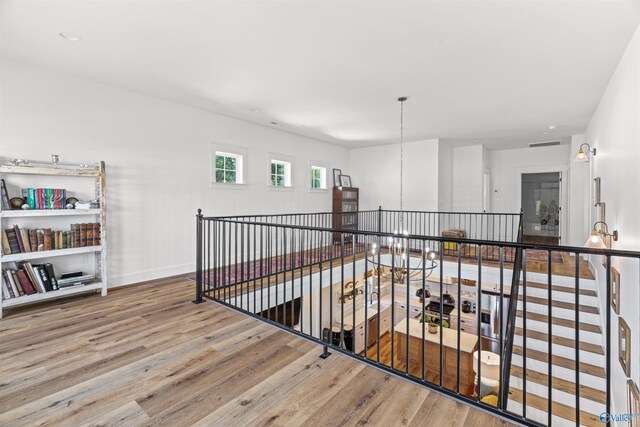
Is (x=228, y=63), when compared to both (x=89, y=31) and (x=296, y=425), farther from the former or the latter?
(x=296, y=425)

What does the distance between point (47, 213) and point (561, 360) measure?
6375mm

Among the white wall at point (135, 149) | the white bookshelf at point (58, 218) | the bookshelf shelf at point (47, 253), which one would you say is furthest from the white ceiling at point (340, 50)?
the bookshelf shelf at point (47, 253)

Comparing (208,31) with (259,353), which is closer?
(259,353)

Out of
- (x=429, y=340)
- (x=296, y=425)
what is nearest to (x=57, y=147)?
(x=296, y=425)

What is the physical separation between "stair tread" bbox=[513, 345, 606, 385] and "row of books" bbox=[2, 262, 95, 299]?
5.70 metres

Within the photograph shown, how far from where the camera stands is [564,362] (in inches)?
149

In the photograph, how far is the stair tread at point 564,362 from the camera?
362 cm

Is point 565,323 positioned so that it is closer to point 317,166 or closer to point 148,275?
point 317,166

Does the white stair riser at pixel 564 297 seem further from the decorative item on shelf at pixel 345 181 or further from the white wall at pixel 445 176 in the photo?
the decorative item on shelf at pixel 345 181

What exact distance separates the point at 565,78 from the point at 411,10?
268 centimetres

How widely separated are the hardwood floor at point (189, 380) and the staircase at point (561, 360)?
7.07 ft

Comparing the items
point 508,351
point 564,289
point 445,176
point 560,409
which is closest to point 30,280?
point 508,351

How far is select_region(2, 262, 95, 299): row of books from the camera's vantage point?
334cm

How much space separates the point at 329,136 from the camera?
7.30 meters
